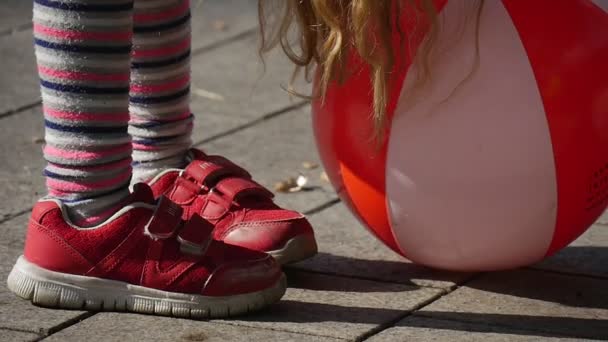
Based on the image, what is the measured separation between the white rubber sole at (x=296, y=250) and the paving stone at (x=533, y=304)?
1.27 ft

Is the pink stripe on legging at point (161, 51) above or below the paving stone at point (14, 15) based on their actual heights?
above

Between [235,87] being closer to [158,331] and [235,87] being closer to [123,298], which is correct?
[123,298]

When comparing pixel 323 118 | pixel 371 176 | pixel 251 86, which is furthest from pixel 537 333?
pixel 251 86

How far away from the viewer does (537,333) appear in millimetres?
3100

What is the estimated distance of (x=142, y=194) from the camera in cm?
330

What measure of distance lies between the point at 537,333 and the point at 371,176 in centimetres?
57

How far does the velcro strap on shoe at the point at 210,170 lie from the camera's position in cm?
355

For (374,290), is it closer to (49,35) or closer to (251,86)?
(49,35)

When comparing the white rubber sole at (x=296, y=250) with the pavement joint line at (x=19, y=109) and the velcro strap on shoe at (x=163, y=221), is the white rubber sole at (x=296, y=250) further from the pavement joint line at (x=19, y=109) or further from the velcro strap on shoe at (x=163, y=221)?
the pavement joint line at (x=19, y=109)

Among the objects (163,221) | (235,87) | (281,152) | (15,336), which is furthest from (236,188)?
(235,87)

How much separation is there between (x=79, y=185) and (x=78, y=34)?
0.38 m

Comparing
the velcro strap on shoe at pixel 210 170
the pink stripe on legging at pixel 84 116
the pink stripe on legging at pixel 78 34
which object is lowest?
the velcro strap on shoe at pixel 210 170

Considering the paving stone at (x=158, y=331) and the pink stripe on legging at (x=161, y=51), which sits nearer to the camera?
the paving stone at (x=158, y=331)

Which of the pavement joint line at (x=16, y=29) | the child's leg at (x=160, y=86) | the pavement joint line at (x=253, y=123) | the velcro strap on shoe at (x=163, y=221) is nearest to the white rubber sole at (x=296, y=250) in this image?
the velcro strap on shoe at (x=163, y=221)
